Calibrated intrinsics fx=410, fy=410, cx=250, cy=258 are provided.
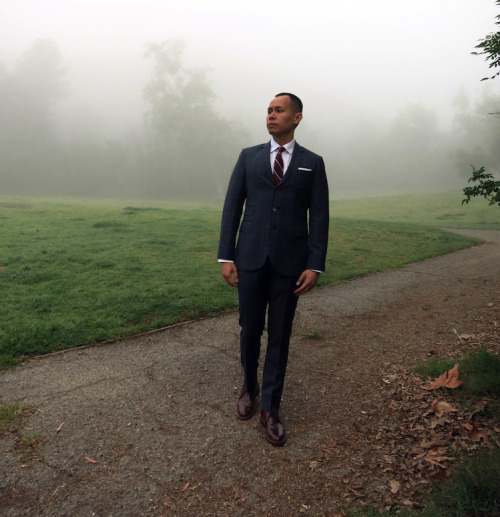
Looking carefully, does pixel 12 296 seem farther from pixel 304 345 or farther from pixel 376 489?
pixel 376 489

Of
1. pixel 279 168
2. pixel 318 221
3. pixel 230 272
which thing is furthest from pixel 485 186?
pixel 230 272

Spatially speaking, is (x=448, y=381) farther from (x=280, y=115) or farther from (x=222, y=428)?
(x=280, y=115)

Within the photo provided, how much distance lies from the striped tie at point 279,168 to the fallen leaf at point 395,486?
246cm

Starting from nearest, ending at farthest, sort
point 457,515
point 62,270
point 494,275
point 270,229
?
point 457,515 < point 270,229 < point 62,270 < point 494,275

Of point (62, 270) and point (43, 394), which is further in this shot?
point (62, 270)

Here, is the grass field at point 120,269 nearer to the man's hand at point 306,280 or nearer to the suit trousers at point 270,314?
the suit trousers at point 270,314

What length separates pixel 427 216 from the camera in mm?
31125

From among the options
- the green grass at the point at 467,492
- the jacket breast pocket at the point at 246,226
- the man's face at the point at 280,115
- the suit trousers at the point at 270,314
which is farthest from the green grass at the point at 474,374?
the man's face at the point at 280,115

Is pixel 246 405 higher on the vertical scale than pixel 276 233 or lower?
lower

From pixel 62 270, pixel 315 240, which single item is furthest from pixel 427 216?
pixel 315 240

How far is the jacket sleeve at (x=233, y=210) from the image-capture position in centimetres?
362

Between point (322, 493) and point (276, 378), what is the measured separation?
993 mm

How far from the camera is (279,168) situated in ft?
A: 11.5

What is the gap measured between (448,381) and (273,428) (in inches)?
80.8
